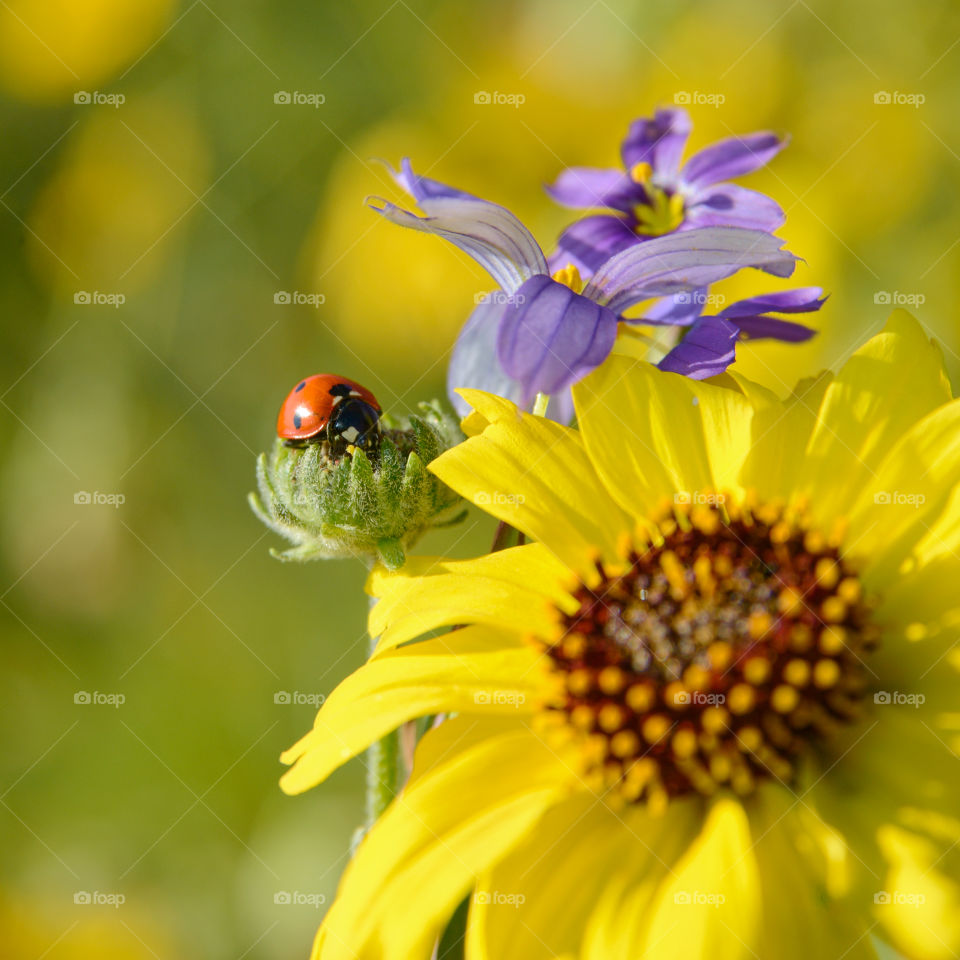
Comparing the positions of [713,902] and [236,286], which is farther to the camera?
[236,286]

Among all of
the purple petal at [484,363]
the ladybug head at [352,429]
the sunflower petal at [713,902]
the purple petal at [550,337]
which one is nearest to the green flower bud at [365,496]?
the ladybug head at [352,429]

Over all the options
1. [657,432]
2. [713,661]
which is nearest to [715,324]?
[657,432]

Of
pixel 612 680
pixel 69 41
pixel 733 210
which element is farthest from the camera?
pixel 69 41

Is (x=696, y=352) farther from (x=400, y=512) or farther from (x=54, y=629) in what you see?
(x=54, y=629)

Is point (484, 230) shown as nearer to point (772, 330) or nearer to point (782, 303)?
point (782, 303)

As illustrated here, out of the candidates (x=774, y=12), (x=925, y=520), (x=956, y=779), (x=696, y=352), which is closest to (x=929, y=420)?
(x=925, y=520)

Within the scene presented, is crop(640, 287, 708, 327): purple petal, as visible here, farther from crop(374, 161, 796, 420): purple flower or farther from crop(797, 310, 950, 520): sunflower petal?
crop(797, 310, 950, 520): sunflower petal

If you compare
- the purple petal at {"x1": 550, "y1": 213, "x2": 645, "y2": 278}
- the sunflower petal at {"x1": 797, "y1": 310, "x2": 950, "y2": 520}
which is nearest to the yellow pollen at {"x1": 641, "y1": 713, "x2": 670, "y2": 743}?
the sunflower petal at {"x1": 797, "y1": 310, "x2": 950, "y2": 520}
